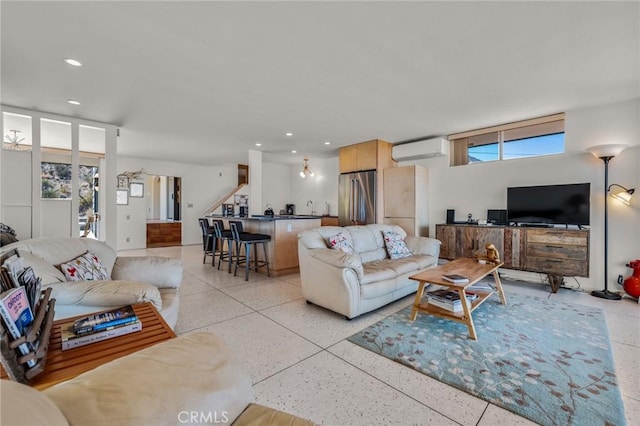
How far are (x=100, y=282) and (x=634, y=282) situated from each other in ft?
18.6

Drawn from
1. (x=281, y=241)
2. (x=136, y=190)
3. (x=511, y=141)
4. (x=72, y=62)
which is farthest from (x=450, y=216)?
(x=136, y=190)

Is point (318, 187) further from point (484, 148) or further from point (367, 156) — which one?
point (484, 148)

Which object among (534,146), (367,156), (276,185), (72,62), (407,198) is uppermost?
(72,62)

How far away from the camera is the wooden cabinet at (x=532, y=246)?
12.2 ft

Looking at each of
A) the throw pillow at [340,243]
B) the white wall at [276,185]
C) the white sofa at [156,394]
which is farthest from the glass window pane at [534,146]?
the white wall at [276,185]

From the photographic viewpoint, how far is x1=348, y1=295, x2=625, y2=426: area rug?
1661mm

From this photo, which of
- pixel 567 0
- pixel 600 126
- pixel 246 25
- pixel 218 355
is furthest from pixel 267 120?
pixel 600 126

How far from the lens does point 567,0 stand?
6.19 ft

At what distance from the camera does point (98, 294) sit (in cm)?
175

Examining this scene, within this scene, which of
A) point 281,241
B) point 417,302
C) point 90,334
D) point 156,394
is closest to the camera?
point 156,394

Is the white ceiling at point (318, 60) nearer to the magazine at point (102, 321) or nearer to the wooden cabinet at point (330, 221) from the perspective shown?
the magazine at point (102, 321)

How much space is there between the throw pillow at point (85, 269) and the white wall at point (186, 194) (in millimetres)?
6163

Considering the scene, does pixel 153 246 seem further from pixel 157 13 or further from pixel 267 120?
pixel 157 13

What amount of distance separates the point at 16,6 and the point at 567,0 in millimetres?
3829
